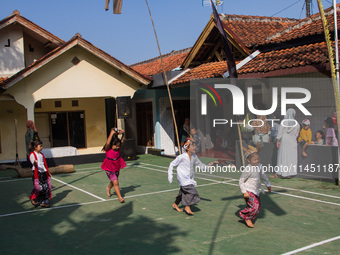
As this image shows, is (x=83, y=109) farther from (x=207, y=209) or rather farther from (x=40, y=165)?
(x=207, y=209)

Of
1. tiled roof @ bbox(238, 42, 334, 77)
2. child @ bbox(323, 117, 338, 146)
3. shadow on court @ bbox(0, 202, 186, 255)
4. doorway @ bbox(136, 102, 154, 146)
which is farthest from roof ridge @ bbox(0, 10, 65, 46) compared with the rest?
child @ bbox(323, 117, 338, 146)

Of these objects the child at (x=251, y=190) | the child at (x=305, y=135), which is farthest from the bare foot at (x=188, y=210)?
the child at (x=305, y=135)

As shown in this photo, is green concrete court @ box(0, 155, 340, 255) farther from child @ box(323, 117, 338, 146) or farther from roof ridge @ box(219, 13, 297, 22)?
roof ridge @ box(219, 13, 297, 22)

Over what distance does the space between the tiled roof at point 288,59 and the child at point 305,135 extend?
176 cm

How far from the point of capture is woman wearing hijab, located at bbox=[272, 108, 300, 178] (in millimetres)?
12022

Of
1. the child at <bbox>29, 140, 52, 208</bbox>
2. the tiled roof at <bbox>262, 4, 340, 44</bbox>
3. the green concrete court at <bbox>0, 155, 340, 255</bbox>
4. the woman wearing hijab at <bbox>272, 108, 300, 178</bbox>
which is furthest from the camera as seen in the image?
the tiled roof at <bbox>262, 4, 340, 44</bbox>

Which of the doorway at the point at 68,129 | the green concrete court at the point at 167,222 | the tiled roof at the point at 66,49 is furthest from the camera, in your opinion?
the doorway at the point at 68,129

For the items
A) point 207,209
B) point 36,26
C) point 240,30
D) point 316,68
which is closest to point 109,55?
point 36,26

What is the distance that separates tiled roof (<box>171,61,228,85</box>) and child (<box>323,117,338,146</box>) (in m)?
4.68

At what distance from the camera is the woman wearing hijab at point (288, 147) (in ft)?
39.4

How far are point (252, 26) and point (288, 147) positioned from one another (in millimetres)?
8492

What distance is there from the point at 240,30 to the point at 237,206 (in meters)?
11.1

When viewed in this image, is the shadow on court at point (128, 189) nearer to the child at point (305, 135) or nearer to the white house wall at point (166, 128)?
the child at point (305, 135)

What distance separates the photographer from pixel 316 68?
454 inches
